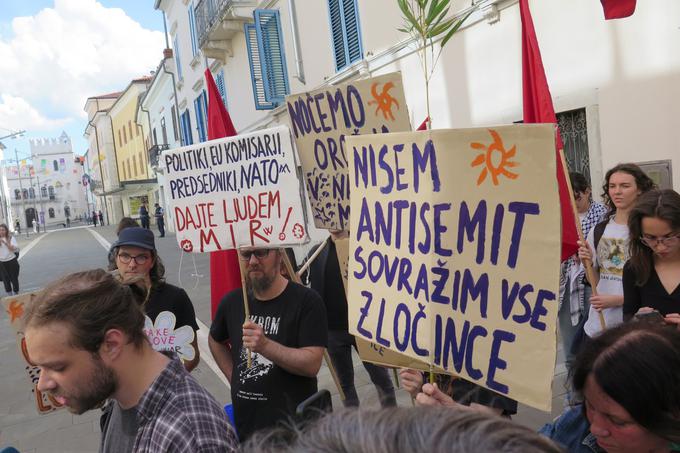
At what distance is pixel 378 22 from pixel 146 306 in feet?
24.2

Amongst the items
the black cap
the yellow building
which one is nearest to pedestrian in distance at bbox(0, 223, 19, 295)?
the black cap

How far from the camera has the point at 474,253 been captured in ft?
5.96

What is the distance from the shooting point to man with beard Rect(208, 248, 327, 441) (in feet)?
8.52

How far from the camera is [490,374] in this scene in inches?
70.0

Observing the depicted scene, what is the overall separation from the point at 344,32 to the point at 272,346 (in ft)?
28.5

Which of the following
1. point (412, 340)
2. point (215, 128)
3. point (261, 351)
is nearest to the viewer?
point (412, 340)

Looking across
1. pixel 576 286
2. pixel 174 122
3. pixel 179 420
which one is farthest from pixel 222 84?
pixel 179 420

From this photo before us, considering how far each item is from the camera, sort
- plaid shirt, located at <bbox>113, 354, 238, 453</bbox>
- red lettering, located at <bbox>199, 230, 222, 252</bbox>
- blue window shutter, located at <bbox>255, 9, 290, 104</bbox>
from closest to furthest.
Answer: plaid shirt, located at <bbox>113, 354, 238, 453</bbox>, red lettering, located at <bbox>199, 230, 222, 252</bbox>, blue window shutter, located at <bbox>255, 9, 290, 104</bbox>

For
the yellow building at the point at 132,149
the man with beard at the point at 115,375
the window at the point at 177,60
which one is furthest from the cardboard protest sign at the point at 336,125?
the yellow building at the point at 132,149

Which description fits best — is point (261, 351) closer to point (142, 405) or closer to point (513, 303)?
point (142, 405)

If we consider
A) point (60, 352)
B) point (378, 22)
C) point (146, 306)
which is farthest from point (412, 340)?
point (378, 22)

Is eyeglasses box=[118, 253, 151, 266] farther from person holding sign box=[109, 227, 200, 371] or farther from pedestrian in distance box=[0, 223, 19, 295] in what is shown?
pedestrian in distance box=[0, 223, 19, 295]

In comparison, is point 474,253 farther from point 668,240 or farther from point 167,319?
point 167,319

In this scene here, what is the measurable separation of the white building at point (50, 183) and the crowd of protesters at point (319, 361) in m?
99.4
